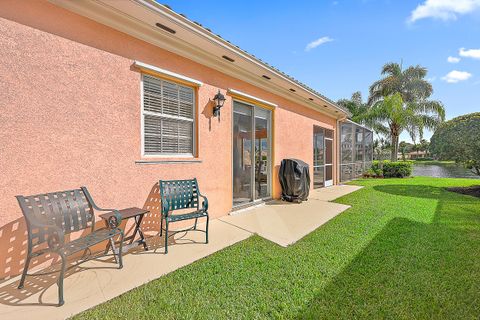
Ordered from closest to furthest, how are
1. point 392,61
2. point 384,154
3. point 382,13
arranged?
point 382,13, point 392,61, point 384,154

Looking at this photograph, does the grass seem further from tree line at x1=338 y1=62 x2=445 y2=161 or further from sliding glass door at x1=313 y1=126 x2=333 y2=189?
tree line at x1=338 y1=62 x2=445 y2=161

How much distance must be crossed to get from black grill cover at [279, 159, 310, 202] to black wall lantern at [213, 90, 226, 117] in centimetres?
323

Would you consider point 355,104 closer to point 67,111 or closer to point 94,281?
point 67,111

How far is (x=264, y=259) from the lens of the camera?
3.40m

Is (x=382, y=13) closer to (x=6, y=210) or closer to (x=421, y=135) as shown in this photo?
(x=6, y=210)

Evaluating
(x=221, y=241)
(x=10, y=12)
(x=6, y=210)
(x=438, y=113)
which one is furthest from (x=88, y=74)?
(x=438, y=113)

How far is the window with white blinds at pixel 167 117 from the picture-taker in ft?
14.0

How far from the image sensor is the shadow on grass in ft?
7.56

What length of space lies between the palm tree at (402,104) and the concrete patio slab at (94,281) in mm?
19437

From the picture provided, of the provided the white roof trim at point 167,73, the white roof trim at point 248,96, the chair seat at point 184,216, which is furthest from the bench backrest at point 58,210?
the white roof trim at point 248,96

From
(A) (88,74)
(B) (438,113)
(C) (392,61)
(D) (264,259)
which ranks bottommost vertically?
(D) (264,259)

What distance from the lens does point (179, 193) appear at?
4297mm

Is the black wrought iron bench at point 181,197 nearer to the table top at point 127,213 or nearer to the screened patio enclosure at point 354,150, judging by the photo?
the table top at point 127,213

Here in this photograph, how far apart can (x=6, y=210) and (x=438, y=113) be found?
2728cm
